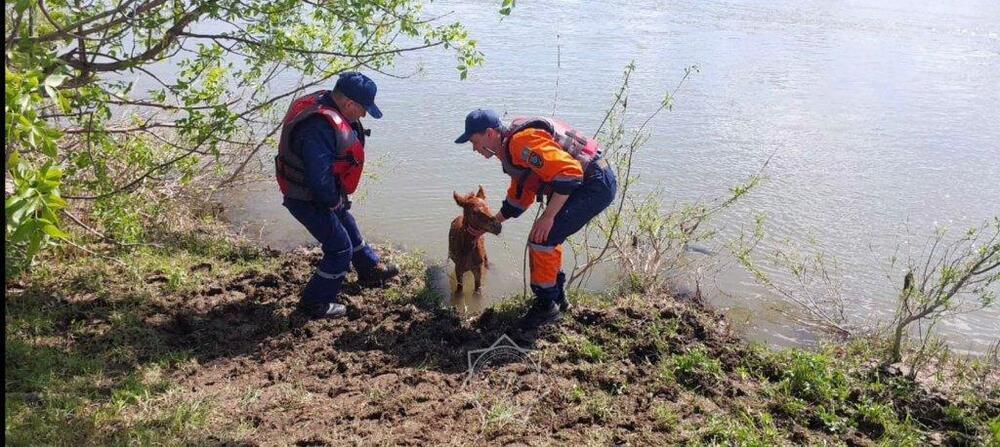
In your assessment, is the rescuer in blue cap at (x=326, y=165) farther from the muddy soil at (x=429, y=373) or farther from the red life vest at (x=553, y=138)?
the red life vest at (x=553, y=138)

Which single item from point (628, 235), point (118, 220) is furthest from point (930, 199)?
point (118, 220)

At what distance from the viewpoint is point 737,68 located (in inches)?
578

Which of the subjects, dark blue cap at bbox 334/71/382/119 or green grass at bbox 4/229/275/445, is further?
dark blue cap at bbox 334/71/382/119

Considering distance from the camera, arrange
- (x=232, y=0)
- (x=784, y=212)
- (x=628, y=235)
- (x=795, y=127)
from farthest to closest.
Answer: (x=795, y=127) < (x=784, y=212) < (x=628, y=235) < (x=232, y=0)

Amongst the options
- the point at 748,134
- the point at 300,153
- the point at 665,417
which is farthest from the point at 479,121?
the point at 748,134

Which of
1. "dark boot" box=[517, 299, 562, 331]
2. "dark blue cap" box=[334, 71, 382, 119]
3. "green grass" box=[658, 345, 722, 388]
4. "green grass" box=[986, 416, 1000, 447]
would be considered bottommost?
"green grass" box=[986, 416, 1000, 447]

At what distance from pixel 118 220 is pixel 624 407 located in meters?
4.45

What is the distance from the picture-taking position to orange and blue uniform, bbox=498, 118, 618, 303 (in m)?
5.16

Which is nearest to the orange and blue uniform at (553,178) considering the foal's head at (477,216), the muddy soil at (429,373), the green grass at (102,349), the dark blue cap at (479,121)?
the dark blue cap at (479,121)

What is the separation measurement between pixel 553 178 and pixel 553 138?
380 mm

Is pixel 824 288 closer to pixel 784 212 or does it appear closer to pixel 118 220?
pixel 784 212

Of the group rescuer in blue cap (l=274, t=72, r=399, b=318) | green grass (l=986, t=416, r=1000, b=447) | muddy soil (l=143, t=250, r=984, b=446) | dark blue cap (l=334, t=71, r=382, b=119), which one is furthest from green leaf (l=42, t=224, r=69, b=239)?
green grass (l=986, t=416, r=1000, b=447)

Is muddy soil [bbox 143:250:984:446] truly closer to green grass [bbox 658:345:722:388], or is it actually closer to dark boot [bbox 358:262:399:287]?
green grass [bbox 658:345:722:388]

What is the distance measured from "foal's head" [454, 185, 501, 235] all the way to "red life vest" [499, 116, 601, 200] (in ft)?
2.23
